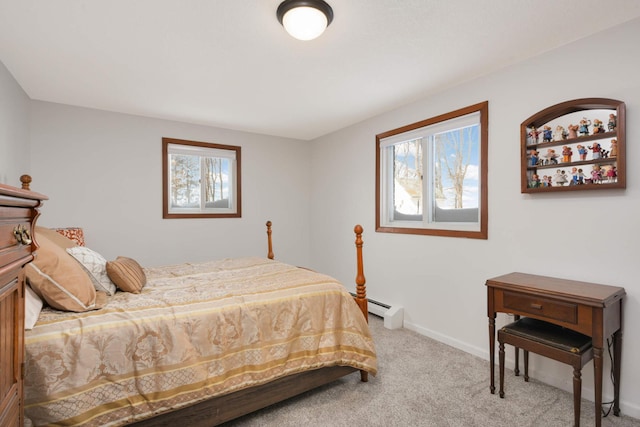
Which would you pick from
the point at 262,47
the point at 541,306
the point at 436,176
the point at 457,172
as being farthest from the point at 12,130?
the point at 541,306

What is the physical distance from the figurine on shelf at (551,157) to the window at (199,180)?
11.7 feet

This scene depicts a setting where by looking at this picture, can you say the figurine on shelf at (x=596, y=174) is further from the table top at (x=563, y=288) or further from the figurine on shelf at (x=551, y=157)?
the table top at (x=563, y=288)

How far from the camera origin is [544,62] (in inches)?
93.3

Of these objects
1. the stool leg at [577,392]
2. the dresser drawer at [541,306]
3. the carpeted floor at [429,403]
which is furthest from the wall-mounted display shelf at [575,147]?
the carpeted floor at [429,403]

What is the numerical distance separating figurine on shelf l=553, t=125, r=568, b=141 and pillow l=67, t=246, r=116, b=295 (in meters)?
3.21

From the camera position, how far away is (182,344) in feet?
5.49

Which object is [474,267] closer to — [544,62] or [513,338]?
[513,338]

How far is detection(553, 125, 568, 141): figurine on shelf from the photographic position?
7.42 ft

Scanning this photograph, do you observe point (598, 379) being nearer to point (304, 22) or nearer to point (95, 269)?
point (304, 22)

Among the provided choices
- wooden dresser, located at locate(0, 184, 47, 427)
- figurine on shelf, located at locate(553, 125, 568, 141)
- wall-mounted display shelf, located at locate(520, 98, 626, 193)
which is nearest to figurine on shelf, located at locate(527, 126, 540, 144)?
wall-mounted display shelf, located at locate(520, 98, 626, 193)

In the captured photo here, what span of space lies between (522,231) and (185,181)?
3821 mm

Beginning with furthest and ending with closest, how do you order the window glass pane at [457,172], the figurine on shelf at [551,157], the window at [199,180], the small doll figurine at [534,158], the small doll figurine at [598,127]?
Result: the window at [199,180]
the window glass pane at [457,172]
the small doll figurine at [534,158]
the figurine on shelf at [551,157]
the small doll figurine at [598,127]

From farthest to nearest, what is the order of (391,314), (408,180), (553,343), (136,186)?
(136,186) → (408,180) → (391,314) → (553,343)

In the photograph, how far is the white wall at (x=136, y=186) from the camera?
3391mm
